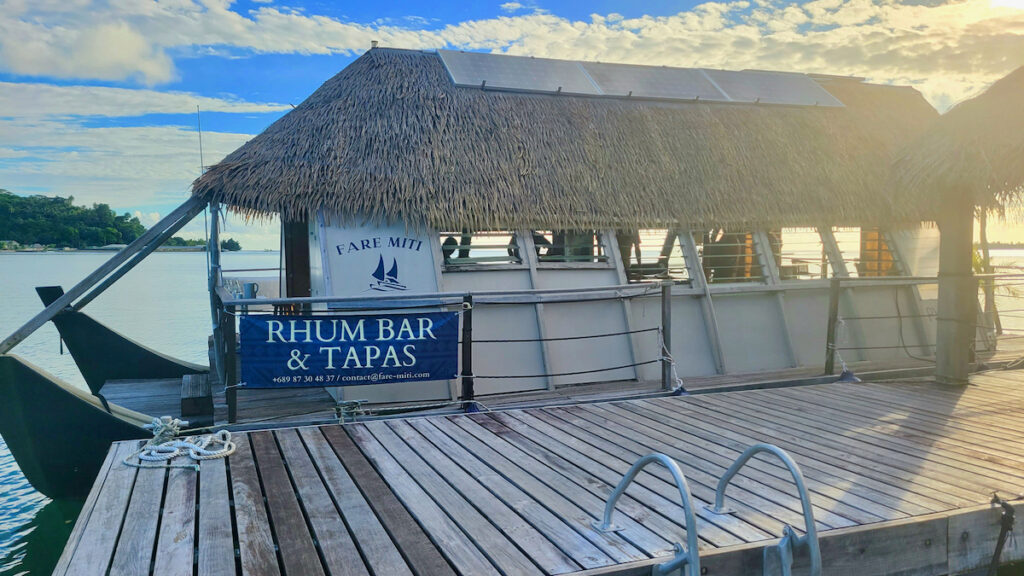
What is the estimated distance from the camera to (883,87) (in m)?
12.6

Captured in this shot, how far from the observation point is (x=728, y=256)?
9.62m

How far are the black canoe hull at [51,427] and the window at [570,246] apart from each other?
4.71 m

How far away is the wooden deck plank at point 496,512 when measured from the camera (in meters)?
3.34

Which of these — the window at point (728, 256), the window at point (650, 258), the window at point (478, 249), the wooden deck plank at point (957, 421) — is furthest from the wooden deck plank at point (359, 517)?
the window at point (728, 256)

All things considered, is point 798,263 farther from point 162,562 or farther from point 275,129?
point 162,562

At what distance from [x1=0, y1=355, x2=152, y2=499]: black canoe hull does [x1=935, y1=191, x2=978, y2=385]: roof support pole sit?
7.89 m

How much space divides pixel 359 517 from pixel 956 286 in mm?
6419

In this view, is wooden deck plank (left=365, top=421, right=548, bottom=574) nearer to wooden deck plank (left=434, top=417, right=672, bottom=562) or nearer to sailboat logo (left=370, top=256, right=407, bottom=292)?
wooden deck plank (left=434, top=417, right=672, bottom=562)

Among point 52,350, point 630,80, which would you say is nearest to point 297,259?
point 630,80

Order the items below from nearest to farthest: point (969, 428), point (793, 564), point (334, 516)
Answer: point (793, 564)
point (334, 516)
point (969, 428)

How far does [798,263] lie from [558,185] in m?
3.79

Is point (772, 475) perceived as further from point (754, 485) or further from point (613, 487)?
point (613, 487)

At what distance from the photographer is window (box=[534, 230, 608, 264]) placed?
8898 mm

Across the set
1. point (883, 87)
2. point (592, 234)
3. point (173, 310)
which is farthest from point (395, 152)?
point (173, 310)
